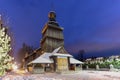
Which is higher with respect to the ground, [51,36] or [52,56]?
[51,36]

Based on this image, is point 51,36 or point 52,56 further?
point 51,36

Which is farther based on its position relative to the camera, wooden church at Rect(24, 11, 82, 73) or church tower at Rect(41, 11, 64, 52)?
church tower at Rect(41, 11, 64, 52)

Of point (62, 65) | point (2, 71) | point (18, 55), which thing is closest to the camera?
point (2, 71)

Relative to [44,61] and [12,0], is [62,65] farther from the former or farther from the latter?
[12,0]

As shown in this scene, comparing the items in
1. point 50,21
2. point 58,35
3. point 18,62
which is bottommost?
point 18,62

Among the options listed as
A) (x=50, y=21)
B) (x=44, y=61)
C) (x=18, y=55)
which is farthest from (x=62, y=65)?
(x=18, y=55)

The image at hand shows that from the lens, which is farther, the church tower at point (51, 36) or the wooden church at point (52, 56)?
the church tower at point (51, 36)

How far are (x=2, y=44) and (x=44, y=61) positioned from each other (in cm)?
1909

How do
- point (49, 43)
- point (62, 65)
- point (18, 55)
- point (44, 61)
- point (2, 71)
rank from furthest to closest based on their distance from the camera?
point (18, 55) → point (49, 43) → point (62, 65) → point (44, 61) → point (2, 71)

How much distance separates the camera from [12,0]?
46219mm

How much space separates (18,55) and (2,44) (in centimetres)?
7351

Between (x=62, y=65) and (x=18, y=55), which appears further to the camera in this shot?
(x=18, y=55)

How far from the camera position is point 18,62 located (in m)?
80.9

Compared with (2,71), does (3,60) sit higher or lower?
higher
